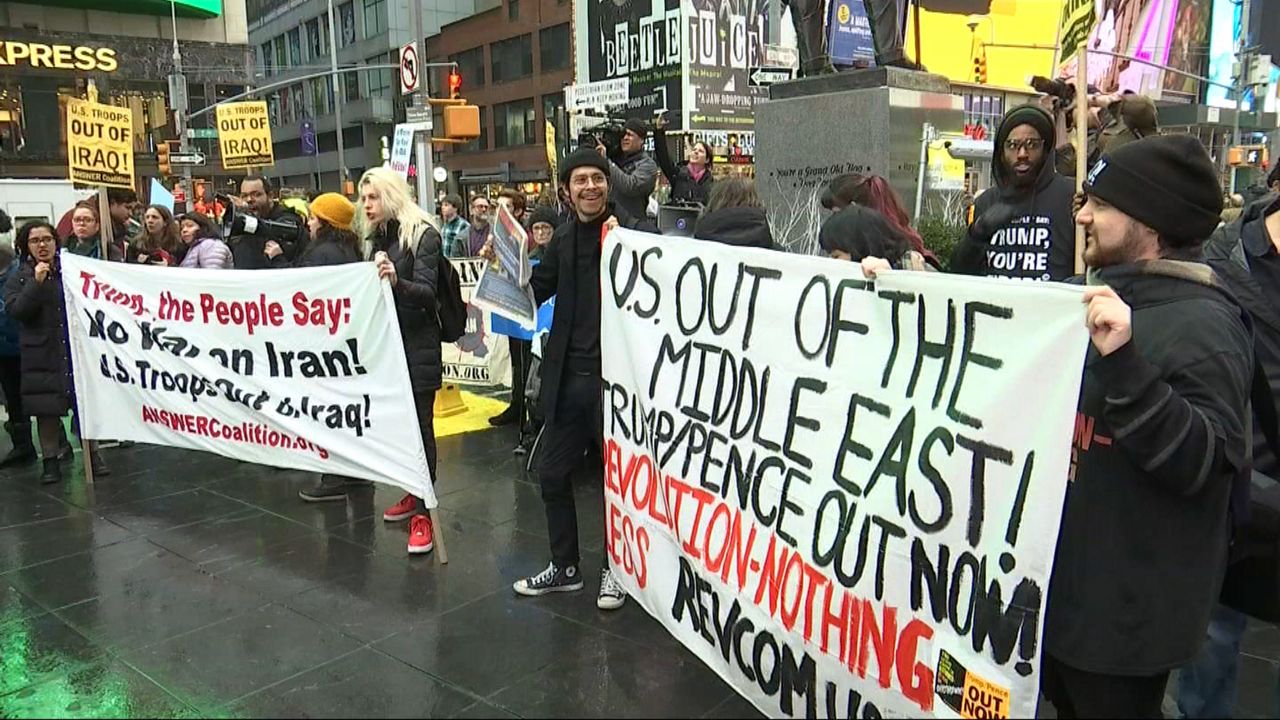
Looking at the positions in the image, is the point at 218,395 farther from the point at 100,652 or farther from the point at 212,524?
the point at 100,652

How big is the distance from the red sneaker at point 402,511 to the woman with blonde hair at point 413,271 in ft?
0.72

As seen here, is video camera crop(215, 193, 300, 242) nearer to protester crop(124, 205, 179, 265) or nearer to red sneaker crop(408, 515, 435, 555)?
protester crop(124, 205, 179, 265)

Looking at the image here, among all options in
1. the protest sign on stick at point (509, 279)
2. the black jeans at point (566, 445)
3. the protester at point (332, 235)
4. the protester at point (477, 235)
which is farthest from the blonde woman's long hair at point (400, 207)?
the protester at point (477, 235)

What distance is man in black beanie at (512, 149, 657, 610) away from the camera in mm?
4062

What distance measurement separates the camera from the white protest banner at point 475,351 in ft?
28.8

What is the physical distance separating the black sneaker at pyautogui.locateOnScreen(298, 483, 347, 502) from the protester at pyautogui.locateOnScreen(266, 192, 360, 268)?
1.47m

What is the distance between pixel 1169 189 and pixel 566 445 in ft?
8.97

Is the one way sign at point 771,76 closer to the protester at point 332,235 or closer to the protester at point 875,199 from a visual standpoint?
the protester at point 875,199

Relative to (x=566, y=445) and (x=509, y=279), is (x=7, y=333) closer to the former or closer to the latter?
(x=509, y=279)

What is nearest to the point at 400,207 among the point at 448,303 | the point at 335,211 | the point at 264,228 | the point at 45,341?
the point at 448,303

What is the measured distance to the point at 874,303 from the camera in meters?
2.52

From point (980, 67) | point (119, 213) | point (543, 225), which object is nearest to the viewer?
point (543, 225)

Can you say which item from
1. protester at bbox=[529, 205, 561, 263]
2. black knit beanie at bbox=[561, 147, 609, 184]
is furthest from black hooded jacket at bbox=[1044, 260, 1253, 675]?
protester at bbox=[529, 205, 561, 263]

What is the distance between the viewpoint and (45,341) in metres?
6.55
